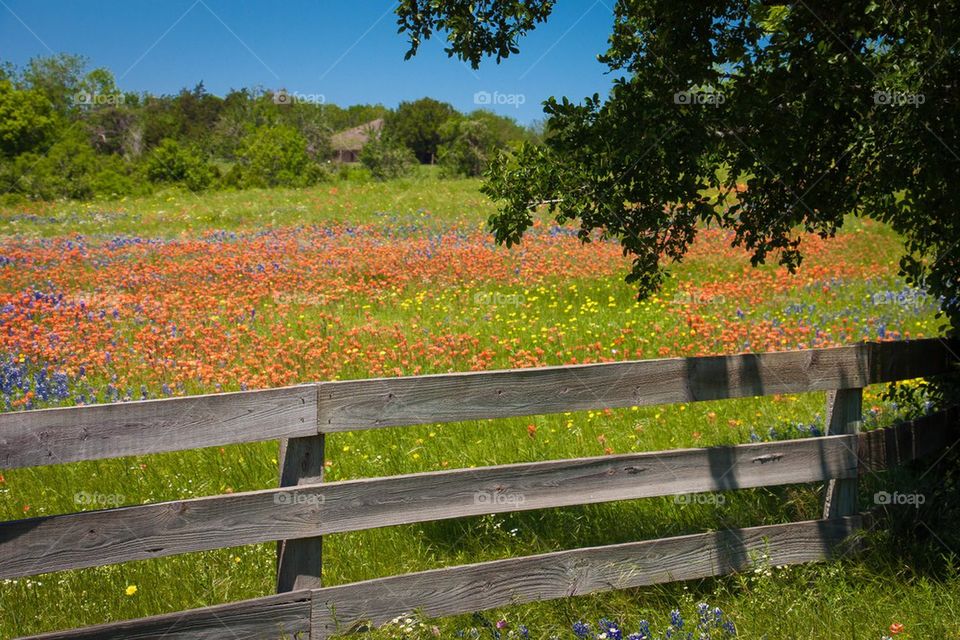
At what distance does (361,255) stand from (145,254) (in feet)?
15.0

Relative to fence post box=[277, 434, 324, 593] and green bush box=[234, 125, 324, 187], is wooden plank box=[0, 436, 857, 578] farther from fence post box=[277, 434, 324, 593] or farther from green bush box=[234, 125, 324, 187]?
green bush box=[234, 125, 324, 187]

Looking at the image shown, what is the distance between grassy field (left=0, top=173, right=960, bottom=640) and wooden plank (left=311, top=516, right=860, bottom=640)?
0.39 feet

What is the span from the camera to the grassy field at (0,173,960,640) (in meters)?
4.38

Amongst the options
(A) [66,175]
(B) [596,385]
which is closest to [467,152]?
(A) [66,175]

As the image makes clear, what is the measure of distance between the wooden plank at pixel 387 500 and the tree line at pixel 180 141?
938 inches

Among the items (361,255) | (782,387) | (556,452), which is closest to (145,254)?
(361,255)

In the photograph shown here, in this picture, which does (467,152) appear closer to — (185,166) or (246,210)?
(185,166)

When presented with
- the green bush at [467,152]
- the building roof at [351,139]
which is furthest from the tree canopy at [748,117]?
the building roof at [351,139]

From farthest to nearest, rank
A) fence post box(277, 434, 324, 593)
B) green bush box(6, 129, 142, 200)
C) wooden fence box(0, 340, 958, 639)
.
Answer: green bush box(6, 129, 142, 200) → fence post box(277, 434, 324, 593) → wooden fence box(0, 340, 958, 639)

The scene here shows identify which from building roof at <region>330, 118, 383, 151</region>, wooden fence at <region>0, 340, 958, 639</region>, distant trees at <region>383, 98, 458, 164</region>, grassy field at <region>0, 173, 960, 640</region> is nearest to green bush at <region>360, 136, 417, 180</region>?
distant trees at <region>383, 98, 458, 164</region>

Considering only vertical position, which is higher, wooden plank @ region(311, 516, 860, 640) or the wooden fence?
the wooden fence

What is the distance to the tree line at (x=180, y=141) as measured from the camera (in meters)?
47.1

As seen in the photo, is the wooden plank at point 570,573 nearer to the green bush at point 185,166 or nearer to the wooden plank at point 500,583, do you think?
the wooden plank at point 500,583

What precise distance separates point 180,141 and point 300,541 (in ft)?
244
